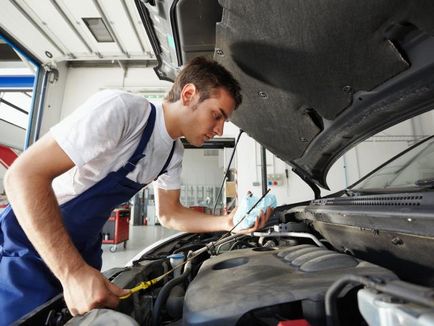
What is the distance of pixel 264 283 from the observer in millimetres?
579

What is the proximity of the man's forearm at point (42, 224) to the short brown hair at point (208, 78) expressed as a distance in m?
0.59

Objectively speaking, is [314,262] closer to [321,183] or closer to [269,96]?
[269,96]

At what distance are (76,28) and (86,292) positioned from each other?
99.2 inches

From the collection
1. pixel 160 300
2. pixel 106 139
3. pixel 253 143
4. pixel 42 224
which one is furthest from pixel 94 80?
pixel 160 300

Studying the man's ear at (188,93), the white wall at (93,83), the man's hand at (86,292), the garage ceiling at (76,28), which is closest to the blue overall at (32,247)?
the man's ear at (188,93)

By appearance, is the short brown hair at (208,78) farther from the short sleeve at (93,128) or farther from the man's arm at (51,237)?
the man's arm at (51,237)

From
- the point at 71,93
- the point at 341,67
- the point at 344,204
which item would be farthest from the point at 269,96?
the point at 71,93

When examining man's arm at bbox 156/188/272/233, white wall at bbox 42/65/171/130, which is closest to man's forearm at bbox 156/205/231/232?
man's arm at bbox 156/188/272/233

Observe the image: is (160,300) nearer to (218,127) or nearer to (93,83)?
(218,127)

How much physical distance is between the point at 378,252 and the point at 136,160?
0.83 m

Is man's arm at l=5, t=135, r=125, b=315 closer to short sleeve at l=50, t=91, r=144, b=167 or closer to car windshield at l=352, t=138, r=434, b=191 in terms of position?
short sleeve at l=50, t=91, r=144, b=167

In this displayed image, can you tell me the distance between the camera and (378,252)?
2.53 ft

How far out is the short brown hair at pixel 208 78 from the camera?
0.97m

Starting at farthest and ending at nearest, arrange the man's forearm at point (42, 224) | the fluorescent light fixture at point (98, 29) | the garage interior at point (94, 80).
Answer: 1. the fluorescent light fixture at point (98, 29)
2. the garage interior at point (94, 80)
3. the man's forearm at point (42, 224)
